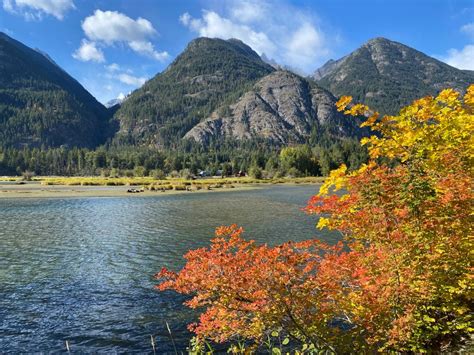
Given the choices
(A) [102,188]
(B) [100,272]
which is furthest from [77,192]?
(B) [100,272]

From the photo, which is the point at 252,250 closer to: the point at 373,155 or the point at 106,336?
→ the point at 373,155

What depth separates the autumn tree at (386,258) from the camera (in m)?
9.93

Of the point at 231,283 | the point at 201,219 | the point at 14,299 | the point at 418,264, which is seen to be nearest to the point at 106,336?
the point at 14,299

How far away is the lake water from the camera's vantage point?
1828 centimetres

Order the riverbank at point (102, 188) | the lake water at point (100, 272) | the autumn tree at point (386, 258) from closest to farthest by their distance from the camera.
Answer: the autumn tree at point (386, 258) → the lake water at point (100, 272) → the riverbank at point (102, 188)

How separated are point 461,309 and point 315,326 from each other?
466 cm

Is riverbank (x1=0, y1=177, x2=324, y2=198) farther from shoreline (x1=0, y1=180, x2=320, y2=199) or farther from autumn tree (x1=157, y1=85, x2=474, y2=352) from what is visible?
autumn tree (x1=157, y1=85, x2=474, y2=352)

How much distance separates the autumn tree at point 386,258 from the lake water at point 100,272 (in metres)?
8.69

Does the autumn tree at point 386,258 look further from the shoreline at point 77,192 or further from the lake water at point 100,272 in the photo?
the shoreline at point 77,192

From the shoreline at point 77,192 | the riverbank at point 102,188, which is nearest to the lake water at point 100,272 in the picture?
the shoreline at point 77,192

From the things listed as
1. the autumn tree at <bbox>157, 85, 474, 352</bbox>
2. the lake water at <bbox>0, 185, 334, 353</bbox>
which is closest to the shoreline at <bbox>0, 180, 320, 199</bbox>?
the lake water at <bbox>0, 185, 334, 353</bbox>

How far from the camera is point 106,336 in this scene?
1816 centimetres

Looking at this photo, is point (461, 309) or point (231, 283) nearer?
point (231, 283)

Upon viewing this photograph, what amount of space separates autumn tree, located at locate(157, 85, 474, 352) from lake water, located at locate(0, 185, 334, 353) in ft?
28.5
